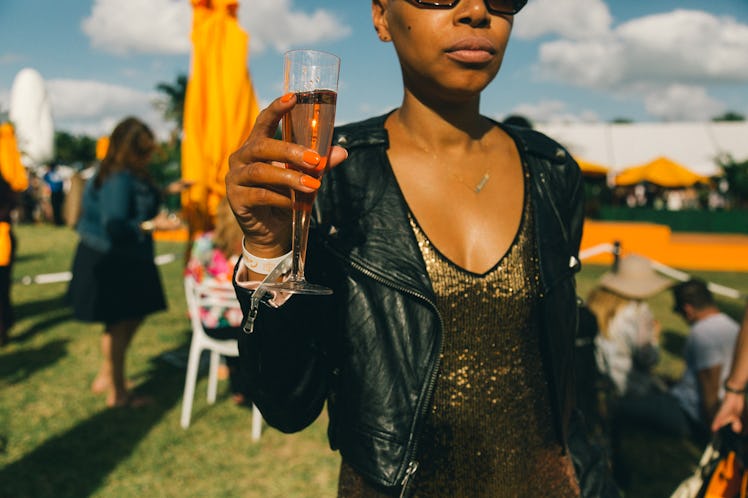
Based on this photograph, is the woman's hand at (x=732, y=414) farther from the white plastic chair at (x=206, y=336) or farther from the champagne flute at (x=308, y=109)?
the white plastic chair at (x=206, y=336)

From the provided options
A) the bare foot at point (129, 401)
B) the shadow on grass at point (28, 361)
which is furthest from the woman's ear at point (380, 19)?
the shadow on grass at point (28, 361)

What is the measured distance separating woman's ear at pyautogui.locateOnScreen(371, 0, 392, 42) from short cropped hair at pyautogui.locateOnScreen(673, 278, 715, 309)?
420 cm

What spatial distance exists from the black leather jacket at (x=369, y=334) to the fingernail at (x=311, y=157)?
1.18ft

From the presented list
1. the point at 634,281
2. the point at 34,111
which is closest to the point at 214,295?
the point at 634,281

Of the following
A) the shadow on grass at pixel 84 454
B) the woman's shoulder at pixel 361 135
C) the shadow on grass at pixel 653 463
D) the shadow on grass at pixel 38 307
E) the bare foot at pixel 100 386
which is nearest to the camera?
the woman's shoulder at pixel 361 135

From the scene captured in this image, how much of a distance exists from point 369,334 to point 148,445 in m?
3.52

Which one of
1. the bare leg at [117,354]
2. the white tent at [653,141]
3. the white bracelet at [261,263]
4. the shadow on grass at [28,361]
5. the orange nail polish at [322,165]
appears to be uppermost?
the white tent at [653,141]

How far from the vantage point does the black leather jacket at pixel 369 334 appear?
1.24 meters

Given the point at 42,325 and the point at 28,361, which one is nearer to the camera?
the point at 28,361

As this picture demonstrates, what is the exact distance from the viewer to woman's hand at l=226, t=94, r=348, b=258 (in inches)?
35.8

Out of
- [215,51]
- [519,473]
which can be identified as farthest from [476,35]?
[215,51]

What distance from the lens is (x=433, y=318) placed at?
1.28 meters

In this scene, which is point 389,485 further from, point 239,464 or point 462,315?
point 239,464

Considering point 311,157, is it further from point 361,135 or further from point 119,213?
point 119,213
